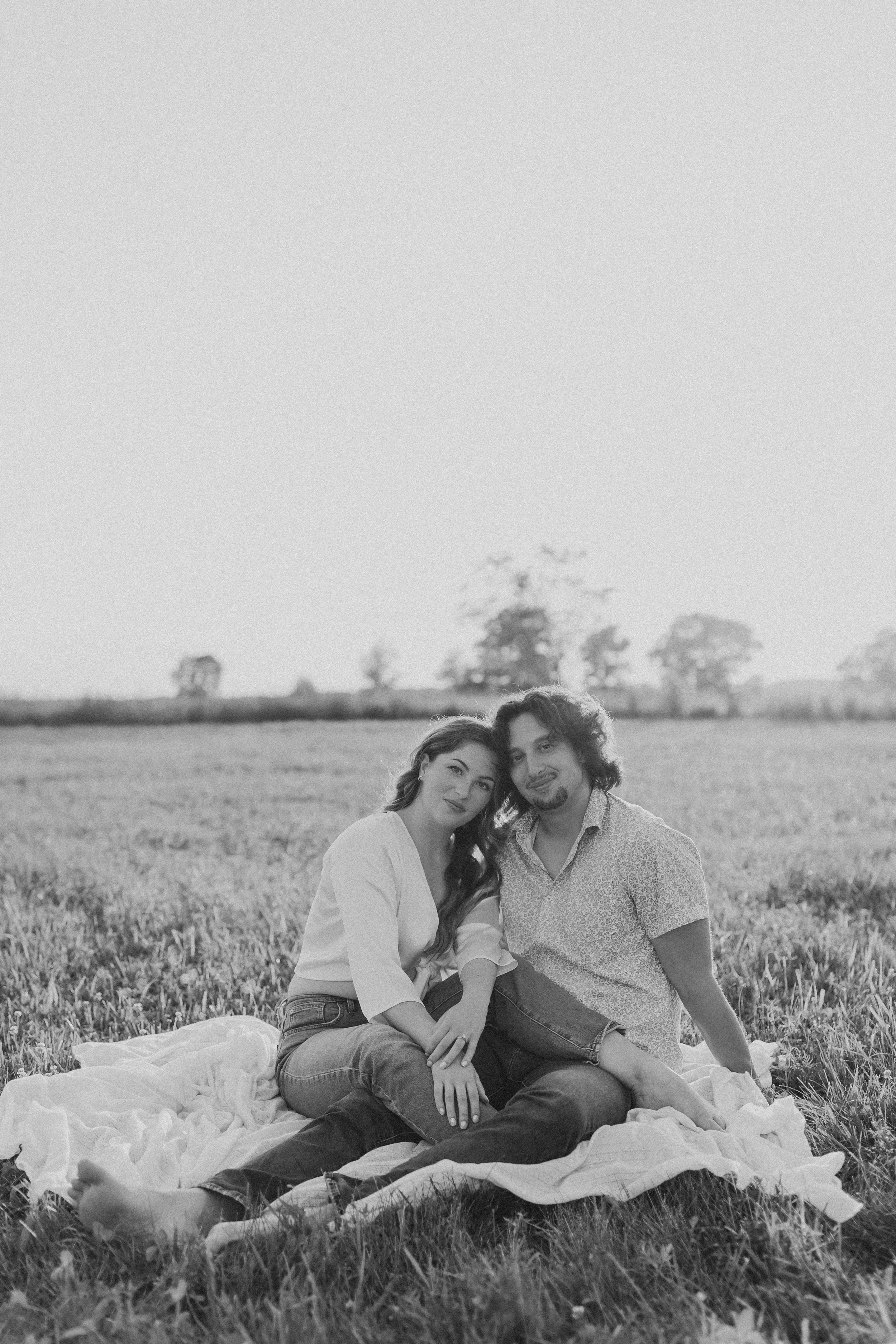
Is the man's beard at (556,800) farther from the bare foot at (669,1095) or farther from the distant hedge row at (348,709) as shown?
the distant hedge row at (348,709)

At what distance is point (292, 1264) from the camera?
106 inches

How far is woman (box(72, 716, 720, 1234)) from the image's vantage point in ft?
10.4

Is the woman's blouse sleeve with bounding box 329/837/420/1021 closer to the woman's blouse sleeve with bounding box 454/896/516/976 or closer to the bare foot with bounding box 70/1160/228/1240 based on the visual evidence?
the woman's blouse sleeve with bounding box 454/896/516/976

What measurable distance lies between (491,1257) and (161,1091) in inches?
65.0

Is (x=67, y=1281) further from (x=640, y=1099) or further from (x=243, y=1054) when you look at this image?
(x=640, y=1099)

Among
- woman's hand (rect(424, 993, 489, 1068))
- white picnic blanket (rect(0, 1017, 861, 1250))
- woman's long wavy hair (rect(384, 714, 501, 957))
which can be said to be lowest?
white picnic blanket (rect(0, 1017, 861, 1250))

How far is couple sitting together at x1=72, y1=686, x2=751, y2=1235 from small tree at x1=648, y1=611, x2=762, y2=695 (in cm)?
6373

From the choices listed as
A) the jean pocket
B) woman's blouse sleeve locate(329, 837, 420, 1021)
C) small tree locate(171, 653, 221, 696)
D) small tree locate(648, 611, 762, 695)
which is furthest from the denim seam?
small tree locate(648, 611, 762, 695)

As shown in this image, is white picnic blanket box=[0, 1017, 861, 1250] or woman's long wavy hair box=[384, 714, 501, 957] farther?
woman's long wavy hair box=[384, 714, 501, 957]

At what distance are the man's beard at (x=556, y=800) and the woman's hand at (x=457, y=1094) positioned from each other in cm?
104

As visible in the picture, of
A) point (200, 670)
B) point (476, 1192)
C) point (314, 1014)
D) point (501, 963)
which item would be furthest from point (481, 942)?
point (200, 670)

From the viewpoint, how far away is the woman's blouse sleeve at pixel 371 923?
358cm

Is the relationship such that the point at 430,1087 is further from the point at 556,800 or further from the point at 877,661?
the point at 877,661

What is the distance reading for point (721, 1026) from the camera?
12.3 feet
